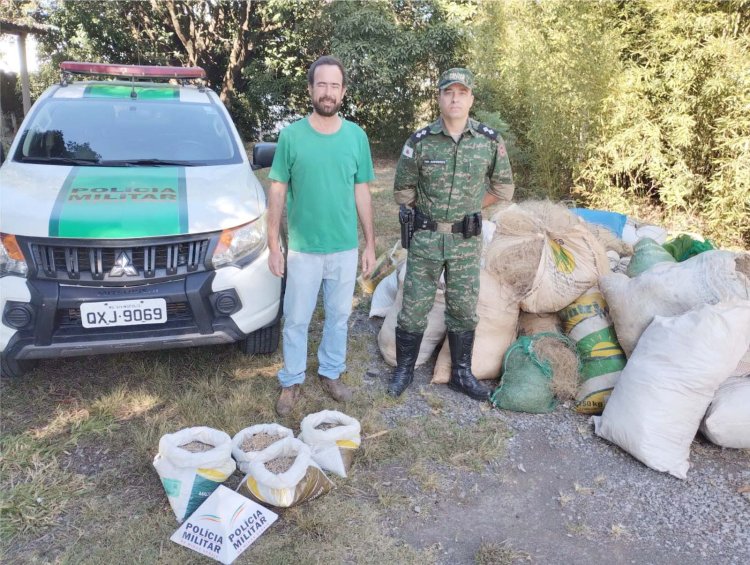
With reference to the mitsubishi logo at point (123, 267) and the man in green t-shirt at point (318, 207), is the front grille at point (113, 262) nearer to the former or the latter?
the mitsubishi logo at point (123, 267)

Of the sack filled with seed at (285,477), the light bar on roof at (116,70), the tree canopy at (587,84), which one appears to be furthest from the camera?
the tree canopy at (587,84)

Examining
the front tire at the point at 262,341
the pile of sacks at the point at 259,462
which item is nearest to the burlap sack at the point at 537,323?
the pile of sacks at the point at 259,462

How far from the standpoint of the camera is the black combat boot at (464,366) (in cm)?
317

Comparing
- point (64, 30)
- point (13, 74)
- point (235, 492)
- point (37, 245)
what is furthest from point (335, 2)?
point (235, 492)

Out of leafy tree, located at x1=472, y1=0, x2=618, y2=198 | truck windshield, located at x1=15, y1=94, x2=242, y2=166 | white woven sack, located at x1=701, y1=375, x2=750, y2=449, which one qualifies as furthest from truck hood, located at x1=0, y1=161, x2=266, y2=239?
leafy tree, located at x1=472, y1=0, x2=618, y2=198

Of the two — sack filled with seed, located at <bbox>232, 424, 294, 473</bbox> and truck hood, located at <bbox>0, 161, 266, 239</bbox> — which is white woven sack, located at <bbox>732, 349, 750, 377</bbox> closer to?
sack filled with seed, located at <bbox>232, 424, 294, 473</bbox>

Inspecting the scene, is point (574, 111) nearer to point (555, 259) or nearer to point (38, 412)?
point (555, 259)

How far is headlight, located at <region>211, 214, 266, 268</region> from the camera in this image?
9.26 ft

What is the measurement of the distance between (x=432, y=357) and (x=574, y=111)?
14.0ft

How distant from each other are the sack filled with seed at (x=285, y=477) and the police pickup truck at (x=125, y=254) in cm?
75

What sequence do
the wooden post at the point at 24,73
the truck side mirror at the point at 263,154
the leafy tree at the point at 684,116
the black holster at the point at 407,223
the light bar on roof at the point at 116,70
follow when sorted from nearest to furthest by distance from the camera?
the black holster at the point at 407,223 → the truck side mirror at the point at 263,154 → the light bar on roof at the point at 116,70 → the leafy tree at the point at 684,116 → the wooden post at the point at 24,73

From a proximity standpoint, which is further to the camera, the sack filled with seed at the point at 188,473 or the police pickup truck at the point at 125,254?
the police pickup truck at the point at 125,254

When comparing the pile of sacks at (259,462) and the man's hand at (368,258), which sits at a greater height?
the man's hand at (368,258)

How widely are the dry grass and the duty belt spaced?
98 centimetres
